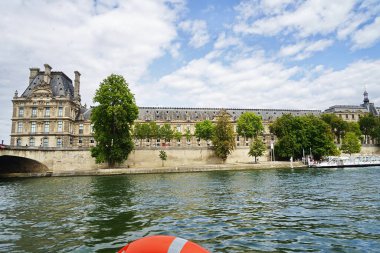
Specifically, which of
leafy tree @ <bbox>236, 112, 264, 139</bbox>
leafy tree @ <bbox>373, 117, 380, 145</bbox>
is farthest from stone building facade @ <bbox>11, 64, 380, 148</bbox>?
leafy tree @ <bbox>373, 117, 380, 145</bbox>

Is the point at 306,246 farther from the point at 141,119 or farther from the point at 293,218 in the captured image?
the point at 141,119

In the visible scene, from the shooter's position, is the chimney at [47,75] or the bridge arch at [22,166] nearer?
the bridge arch at [22,166]

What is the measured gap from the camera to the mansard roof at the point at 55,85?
76.5 metres

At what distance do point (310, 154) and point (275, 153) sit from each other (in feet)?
29.0

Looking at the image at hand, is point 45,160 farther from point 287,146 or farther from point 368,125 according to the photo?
point 368,125

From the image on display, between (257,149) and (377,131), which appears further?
(377,131)

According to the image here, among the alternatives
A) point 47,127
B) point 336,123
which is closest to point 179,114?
point 47,127

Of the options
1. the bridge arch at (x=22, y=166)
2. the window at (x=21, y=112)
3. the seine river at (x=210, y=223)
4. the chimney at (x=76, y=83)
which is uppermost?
the chimney at (x=76, y=83)

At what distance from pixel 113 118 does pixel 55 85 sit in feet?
124

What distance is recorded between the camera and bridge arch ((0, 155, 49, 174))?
54.4 metres

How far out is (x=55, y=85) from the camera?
3061 inches

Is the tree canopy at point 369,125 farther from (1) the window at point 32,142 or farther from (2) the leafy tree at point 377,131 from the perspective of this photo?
(1) the window at point 32,142

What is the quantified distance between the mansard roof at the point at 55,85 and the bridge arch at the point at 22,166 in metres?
25.7

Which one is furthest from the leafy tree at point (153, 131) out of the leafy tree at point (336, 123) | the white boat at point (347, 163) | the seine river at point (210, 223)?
the seine river at point (210, 223)
